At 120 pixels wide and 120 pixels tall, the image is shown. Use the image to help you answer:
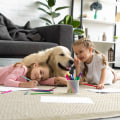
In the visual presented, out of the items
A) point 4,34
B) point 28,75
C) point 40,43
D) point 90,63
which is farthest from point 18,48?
point 90,63

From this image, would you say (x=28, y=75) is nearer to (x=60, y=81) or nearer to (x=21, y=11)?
(x=60, y=81)

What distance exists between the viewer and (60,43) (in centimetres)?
289

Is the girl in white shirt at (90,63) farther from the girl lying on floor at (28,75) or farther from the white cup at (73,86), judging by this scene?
the white cup at (73,86)

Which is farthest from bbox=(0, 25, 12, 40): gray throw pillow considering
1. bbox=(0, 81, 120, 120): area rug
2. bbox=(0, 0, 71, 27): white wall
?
bbox=(0, 81, 120, 120): area rug

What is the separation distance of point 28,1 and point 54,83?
2.56 metres

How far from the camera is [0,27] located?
9.91ft

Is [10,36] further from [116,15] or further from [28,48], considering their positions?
[116,15]

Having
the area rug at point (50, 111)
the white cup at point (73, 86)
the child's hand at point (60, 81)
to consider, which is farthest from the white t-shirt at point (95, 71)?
the area rug at point (50, 111)

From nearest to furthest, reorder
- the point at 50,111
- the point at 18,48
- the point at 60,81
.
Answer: the point at 50,111
the point at 60,81
the point at 18,48

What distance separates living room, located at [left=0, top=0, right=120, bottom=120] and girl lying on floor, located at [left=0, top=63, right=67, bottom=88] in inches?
5.7

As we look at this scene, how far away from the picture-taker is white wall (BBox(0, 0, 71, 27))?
3.89 metres

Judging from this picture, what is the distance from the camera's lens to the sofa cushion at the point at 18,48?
250cm

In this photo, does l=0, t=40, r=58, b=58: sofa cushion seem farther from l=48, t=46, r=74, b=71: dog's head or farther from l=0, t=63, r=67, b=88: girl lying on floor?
l=48, t=46, r=74, b=71: dog's head

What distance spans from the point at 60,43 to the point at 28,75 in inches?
42.7
